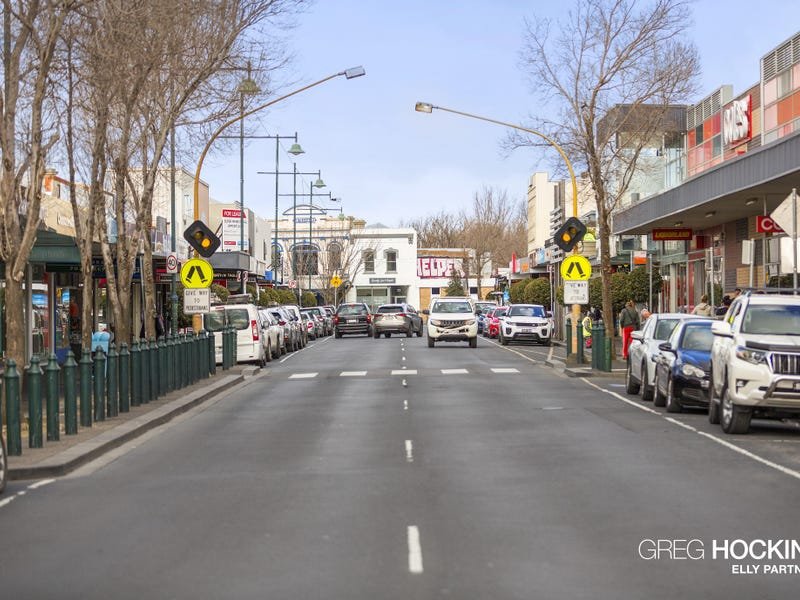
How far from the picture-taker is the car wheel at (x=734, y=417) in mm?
16516

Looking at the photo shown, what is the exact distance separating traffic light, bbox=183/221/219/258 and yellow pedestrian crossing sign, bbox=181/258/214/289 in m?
0.68

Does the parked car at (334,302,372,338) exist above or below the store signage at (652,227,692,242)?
below

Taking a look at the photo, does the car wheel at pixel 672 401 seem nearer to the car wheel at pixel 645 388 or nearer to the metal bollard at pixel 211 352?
the car wheel at pixel 645 388

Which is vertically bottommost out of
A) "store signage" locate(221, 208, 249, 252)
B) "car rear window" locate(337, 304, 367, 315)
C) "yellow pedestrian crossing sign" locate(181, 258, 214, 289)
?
"car rear window" locate(337, 304, 367, 315)

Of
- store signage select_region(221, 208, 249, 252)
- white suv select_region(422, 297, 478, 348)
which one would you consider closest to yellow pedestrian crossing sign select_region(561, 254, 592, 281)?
white suv select_region(422, 297, 478, 348)

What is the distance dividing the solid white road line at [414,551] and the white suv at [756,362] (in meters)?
7.85

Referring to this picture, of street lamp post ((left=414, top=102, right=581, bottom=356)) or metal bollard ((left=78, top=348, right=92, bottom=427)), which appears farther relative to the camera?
street lamp post ((left=414, top=102, right=581, bottom=356))

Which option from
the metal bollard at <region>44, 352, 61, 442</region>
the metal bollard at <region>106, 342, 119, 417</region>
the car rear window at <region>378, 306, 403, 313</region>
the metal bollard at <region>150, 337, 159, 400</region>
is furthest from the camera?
the car rear window at <region>378, 306, 403, 313</region>

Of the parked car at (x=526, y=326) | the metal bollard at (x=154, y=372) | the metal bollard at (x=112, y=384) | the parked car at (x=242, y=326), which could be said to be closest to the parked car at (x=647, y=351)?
the metal bollard at (x=154, y=372)

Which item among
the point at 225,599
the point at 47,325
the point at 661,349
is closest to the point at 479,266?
the point at 47,325

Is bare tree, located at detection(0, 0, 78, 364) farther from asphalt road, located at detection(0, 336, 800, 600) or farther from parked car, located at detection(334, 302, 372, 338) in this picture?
parked car, located at detection(334, 302, 372, 338)

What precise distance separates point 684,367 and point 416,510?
33.8ft

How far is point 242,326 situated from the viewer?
3603 centimetres

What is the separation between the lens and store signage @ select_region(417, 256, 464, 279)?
395 ft
